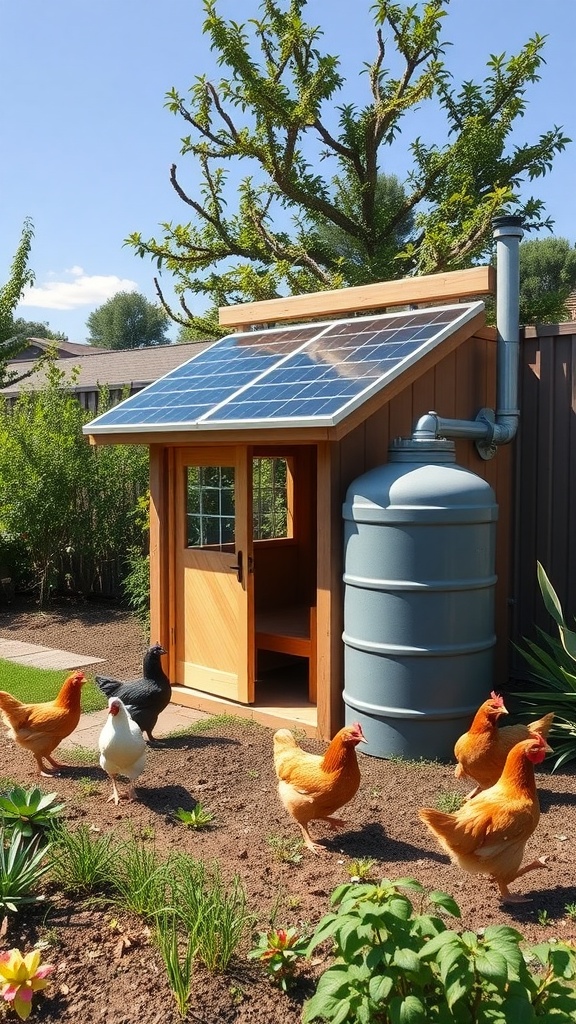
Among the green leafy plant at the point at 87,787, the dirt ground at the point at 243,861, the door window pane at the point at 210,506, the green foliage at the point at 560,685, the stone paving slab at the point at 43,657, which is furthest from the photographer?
the stone paving slab at the point at 43,657

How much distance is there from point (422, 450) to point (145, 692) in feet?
8.39

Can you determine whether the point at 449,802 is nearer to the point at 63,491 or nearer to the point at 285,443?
the point at 285,443

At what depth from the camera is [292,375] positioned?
6.53 meters

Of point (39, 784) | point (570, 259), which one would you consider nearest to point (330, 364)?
point (39, 784)

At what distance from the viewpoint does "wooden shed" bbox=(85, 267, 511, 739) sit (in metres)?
5.89

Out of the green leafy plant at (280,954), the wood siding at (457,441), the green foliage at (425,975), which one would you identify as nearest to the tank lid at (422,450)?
the wood siding at (457,441)

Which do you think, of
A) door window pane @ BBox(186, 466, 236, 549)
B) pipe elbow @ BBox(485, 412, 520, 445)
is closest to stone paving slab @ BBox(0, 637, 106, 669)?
door window pane @ BBox(186, 466, 236, 549)

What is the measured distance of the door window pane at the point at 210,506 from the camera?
6.94 m

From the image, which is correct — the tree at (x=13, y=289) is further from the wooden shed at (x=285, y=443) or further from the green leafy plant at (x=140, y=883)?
the green leafy plant at (x=140, y=883)

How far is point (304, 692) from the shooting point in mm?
7270

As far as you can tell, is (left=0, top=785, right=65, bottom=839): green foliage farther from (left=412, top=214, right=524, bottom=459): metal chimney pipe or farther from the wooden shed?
(left=412, top=214, right=524, bottom=459): metal chimney pipe

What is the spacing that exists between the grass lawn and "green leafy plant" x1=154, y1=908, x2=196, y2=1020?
13.3 ft

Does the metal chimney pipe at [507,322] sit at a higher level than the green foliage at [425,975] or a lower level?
higher

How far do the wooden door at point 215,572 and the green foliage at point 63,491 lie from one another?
393 centimetres
